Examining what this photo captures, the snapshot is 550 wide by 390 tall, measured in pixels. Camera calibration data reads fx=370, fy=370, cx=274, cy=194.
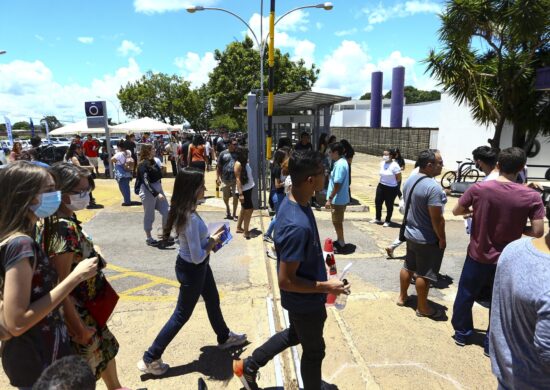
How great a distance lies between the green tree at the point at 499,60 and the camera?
9281 mm

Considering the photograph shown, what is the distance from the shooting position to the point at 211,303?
3.14 meters

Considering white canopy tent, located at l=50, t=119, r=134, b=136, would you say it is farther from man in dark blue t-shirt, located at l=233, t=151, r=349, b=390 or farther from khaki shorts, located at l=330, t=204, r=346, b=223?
man in dark blue t-shirt, located at l=233, t=151, r=349, b=390

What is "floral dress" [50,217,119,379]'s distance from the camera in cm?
196

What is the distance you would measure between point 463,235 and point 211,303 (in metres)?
5.83

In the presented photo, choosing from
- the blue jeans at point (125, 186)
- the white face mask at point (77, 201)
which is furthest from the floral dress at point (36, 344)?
the blue jeans at point (125, 186)

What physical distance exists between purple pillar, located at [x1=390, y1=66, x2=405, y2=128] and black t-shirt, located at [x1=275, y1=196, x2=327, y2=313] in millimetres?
33549

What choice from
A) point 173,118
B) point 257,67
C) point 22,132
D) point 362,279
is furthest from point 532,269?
point 22,132

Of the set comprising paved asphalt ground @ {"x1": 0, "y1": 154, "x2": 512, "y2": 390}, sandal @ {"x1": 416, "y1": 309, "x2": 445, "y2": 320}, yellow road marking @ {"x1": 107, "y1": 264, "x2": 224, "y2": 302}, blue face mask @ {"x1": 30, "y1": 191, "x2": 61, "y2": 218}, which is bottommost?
yellow road marking @ {"x1": 107, "y1": 264, "x2": 224, "y2": 302}

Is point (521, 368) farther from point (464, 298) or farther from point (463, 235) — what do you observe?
point (463, 235)

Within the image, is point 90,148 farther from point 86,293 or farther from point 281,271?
point 281,271

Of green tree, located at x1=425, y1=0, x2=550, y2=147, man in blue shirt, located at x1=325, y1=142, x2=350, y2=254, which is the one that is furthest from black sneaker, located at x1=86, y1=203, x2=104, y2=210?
green tree, located at x1=425, y1=0, x2=550, y2=147

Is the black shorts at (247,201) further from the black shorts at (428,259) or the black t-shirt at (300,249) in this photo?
the black t-shirt at (300,249)

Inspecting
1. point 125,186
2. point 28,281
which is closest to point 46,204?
point 28,281

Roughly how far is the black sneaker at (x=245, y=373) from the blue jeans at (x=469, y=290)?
1.96 metres
